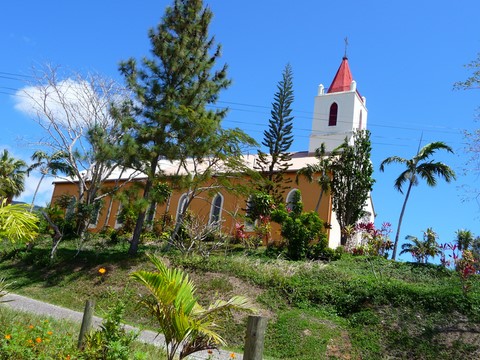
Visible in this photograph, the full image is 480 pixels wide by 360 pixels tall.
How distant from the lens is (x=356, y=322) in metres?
10.5

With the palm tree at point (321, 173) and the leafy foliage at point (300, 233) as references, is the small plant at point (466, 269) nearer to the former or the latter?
the leafy foliage at point (300, 233)

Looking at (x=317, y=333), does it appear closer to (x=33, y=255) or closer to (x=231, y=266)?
(x=231, y=266)

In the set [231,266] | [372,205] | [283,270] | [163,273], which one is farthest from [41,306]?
[372,205]

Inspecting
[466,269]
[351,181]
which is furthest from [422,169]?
[466,269]

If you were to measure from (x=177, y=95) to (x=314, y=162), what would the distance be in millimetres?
12415

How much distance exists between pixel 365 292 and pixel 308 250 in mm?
6138

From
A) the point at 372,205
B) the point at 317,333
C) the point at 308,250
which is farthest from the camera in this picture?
the point at 372,205

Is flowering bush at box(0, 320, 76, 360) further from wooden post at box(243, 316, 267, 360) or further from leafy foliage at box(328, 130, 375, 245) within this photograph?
leafy foliage at box(328, 130, 375, 245)

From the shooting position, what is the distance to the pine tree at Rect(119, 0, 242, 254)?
16922mm

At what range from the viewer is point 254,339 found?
3.99 m

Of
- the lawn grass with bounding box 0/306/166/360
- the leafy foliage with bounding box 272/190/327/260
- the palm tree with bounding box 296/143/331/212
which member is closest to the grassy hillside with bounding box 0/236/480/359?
the leafy foliage with bounding box 272/190/327/260

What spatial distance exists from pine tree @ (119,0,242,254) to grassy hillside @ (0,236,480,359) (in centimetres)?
309

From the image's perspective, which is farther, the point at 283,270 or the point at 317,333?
the point at 283,270

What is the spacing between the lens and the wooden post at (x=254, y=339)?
13.0 ft
